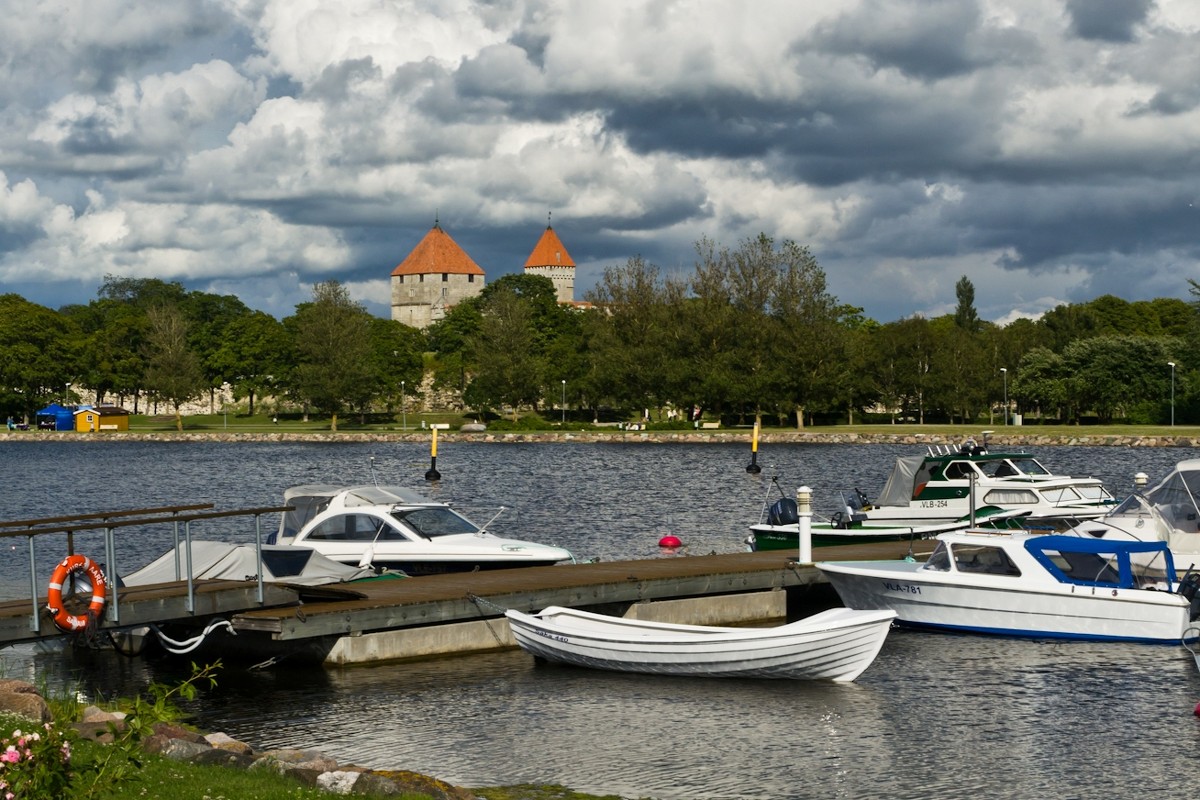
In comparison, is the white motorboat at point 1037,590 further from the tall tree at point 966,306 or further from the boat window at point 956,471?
the tall tree at point 966,306

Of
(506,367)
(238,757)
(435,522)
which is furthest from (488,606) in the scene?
(506,367)

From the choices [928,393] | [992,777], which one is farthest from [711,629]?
[928,393]

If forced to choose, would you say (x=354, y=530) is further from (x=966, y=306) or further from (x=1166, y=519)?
(x=966, y=306)

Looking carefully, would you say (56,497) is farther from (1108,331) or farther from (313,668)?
(1108,331)

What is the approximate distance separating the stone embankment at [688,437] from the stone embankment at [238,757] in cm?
7426

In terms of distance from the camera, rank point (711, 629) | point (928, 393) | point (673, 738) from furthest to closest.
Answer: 1. point (928, 393)
2. point (711, 629)
3. point (673, 738)

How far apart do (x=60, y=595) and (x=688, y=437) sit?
308ft

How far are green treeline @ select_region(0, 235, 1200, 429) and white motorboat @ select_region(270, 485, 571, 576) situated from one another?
3267 inches

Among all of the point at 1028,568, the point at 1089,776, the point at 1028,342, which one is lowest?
the point at 1089,776

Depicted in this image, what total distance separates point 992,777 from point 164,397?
130 m

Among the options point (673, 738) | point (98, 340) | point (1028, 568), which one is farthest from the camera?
point (98, 340)

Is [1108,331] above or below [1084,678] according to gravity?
above

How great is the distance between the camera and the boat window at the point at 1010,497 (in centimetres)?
3247

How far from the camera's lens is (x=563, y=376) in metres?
130
